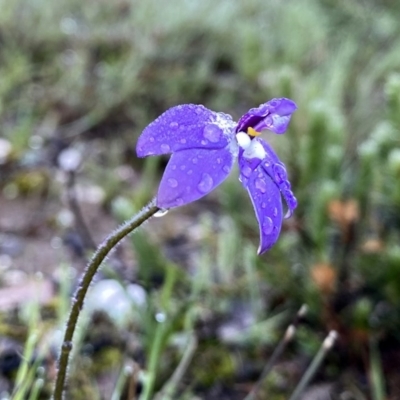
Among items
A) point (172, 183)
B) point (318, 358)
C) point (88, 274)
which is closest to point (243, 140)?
point (172, 183)

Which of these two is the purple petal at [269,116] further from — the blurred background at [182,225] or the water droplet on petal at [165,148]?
the blurred background at [182,225]

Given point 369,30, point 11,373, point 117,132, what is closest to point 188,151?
point 11,373

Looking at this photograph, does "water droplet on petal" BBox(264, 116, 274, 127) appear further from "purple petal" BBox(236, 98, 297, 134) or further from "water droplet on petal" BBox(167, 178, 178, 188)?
"water droplet on petal" BBox(167, 178, 178, 188)

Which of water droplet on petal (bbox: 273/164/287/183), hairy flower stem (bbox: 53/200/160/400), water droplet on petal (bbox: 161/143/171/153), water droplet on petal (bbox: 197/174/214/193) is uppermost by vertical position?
water droplet on petal (bbox: 161/143/171/153)

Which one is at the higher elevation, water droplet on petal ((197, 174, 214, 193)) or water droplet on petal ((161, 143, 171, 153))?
water droplet on petal ((161, 143, 171, 153))

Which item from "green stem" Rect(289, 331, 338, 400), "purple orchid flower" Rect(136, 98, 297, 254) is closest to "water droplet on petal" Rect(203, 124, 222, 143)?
"purple orchid flower" Rect(136, 98, 297, 254)

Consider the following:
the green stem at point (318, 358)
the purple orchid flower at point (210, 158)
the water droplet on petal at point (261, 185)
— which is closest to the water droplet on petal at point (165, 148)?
the purple orchid flower at point (210, 158)

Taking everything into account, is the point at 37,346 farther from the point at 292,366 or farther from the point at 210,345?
the point at 292,366
